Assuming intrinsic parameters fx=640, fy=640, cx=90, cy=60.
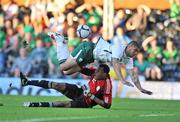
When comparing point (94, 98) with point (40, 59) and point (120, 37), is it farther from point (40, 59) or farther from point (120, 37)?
point (40, 59)

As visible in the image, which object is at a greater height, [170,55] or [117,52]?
[117,52]

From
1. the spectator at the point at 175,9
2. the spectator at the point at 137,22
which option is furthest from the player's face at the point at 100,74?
the spectator at the point at 175,9

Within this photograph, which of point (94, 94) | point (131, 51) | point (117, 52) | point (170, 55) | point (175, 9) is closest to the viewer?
point (94, 94)

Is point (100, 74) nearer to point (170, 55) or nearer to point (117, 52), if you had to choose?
point (117, 52)

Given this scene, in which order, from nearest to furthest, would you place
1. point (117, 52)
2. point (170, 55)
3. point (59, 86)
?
point (59, 86)
point (117, 52)
point (170, 55)

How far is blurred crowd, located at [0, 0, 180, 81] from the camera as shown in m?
21.7

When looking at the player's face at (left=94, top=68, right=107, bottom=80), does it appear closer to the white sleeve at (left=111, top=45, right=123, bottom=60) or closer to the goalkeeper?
the goalkeeper

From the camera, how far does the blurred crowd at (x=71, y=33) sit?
853 inches

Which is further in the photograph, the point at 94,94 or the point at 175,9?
the point at 175,9

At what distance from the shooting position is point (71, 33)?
857 inches

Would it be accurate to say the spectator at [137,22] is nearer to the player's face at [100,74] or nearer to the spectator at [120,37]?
the spectator at [120,37]

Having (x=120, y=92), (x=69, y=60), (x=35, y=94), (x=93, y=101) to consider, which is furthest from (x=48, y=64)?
(x=93, y=101)

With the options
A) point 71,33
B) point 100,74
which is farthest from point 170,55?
point 100,74

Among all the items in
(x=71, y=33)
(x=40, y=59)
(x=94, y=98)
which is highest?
(x=71, y=33)
